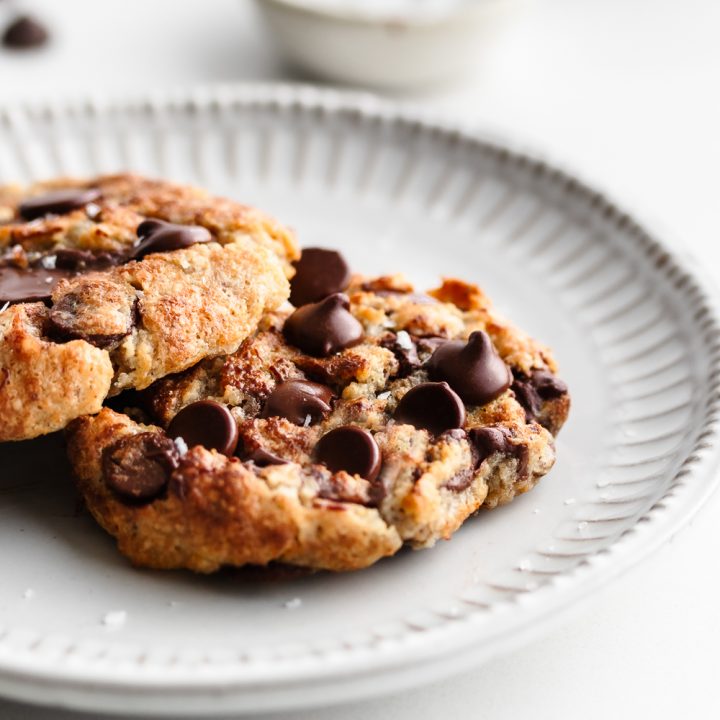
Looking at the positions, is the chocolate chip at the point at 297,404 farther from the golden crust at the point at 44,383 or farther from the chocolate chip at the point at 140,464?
the golden crust at the point at 44,383

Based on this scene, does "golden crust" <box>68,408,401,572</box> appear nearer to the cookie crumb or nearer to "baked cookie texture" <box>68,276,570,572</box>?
"baked cookie texture" <box>68,276,570,572</box>

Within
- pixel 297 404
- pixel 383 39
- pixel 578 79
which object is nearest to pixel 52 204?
pixel 297 404

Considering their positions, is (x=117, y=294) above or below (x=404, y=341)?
below

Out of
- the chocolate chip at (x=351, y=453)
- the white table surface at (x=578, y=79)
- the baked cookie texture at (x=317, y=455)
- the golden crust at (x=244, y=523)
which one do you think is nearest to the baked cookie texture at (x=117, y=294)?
the baked cookie texture at (x=317, y=455)

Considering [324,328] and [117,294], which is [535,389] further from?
[117,294]

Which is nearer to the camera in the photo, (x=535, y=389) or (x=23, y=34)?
(x=535, y=389)

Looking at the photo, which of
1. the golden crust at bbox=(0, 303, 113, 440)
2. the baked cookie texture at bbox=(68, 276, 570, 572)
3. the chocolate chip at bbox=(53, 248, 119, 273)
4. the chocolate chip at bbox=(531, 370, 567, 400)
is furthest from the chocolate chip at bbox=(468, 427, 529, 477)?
the chocolate chip at bbox=(53, 248, 119, 273)

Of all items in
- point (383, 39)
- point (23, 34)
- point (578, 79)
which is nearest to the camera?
point (383, 39)
